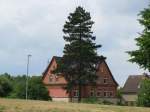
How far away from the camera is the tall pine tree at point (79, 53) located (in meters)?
105

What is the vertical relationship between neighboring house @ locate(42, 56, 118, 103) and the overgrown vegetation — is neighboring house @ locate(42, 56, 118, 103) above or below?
above

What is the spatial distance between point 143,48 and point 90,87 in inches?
3057

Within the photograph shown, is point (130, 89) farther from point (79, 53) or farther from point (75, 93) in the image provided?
point (79, 53)

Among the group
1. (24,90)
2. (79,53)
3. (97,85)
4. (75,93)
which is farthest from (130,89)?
(24,90)

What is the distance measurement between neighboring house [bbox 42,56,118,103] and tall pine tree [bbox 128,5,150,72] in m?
71.8

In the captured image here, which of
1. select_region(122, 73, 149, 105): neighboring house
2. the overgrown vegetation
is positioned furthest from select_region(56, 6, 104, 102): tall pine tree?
select_region(122, 73, 149, 105): neighboring house

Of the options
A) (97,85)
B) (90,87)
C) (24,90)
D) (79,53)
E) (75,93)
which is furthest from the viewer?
(97,85)

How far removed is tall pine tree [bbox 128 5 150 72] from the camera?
168 feet

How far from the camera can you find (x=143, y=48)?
51656 mm

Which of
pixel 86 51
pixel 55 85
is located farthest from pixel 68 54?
pixel 55 85

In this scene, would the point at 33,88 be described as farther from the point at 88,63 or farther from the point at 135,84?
the point at 135,84

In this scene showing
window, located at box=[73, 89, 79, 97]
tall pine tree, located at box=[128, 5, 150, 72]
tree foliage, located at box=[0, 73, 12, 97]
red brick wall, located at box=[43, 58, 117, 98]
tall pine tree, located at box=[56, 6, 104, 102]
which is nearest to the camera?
tall pine tree, located at box=[128, 5, 150, 72]

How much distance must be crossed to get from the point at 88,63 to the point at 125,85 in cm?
3983

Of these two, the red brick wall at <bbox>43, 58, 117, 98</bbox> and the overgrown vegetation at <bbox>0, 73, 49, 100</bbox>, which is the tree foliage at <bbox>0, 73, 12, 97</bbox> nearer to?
the overgrown vegetation at <bbox>0, 73, 49, 100</bbox>
